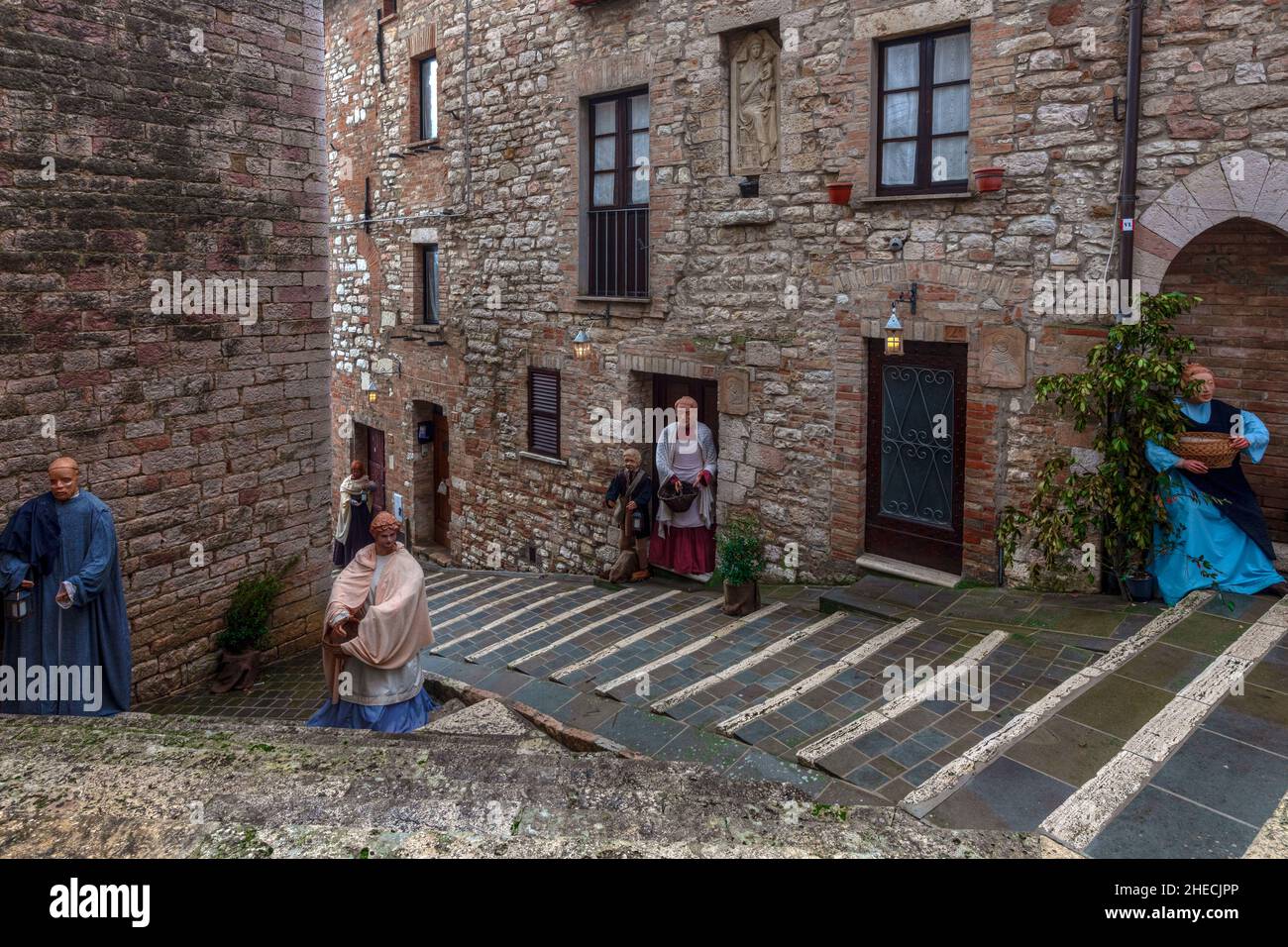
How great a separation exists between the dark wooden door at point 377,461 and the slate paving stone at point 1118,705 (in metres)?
11.8

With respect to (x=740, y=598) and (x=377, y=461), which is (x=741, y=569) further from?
(x=377, y=461)

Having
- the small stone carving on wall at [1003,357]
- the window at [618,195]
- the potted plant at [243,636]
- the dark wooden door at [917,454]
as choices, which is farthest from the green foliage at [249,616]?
the small stone carving on wall at [1003,357]

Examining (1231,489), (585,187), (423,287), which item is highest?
(585,187)

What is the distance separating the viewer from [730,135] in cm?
934

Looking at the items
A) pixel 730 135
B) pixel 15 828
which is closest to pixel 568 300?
pixel 730 135

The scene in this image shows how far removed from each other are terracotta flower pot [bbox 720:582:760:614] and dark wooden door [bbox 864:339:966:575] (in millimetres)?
1290

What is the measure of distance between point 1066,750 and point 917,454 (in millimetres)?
4010

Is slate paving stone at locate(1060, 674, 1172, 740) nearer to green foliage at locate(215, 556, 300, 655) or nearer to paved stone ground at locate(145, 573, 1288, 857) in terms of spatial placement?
paved stone ground at locate(145, 573, 1288, 857)

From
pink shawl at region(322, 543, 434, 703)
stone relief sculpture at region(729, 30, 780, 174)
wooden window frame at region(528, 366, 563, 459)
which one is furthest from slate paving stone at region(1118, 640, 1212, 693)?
wooden window frame at region(528, 366, 563, 459)

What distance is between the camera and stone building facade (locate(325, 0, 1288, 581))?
6.90 meters

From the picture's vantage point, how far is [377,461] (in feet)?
50.9

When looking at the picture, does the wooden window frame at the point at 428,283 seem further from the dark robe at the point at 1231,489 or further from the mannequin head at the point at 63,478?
the dark robe at the point at 1231,489

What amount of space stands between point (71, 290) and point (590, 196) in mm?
6017

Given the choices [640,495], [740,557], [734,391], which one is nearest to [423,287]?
[640,495]
